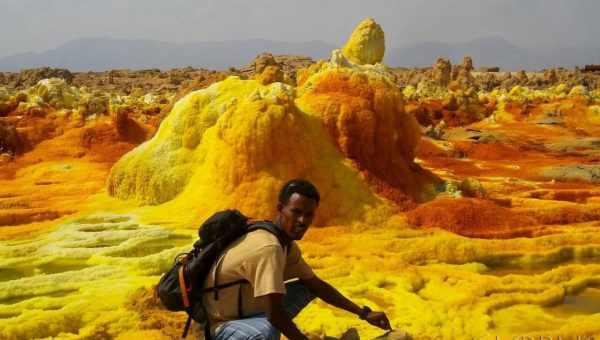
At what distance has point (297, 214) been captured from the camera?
365 cm

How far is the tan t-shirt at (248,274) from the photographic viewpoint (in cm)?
339

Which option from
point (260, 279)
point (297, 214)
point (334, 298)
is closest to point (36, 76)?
point (334, 298)

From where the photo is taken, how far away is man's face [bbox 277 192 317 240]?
3650mm

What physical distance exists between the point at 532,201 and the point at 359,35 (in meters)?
12.1

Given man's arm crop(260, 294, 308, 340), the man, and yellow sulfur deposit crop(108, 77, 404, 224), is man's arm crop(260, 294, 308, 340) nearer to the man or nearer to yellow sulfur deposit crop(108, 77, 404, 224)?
the man

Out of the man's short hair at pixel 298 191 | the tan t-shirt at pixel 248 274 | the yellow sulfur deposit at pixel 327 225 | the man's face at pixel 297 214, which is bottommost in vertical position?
the yellow sulfur deposit at pixel 327 225

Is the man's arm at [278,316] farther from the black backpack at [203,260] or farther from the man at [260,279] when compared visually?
the black backpack at [203,260]

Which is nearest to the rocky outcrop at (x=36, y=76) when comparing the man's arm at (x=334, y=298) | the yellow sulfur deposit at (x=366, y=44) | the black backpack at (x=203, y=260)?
the yellow sulfur deposit at (x=366, y=44)

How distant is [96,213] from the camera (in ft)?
34.4

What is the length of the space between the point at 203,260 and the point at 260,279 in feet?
1.33

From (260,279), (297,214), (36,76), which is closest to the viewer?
(260,279)

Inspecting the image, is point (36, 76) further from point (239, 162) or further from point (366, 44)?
point (239, 162)

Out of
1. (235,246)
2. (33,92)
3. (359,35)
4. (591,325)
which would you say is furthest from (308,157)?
(33,92)

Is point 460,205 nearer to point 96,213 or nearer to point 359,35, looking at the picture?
point 96,213
